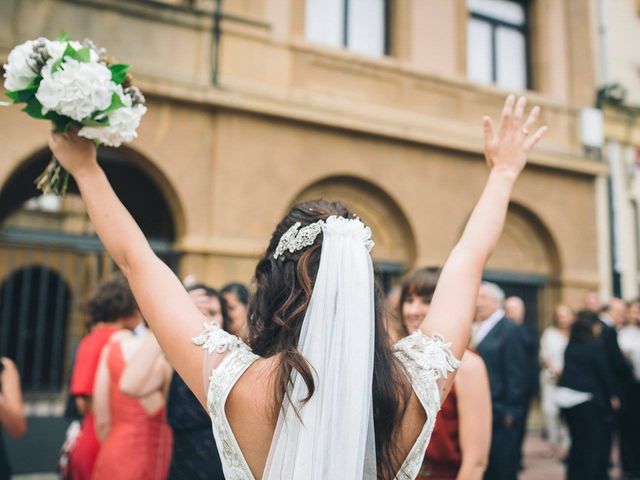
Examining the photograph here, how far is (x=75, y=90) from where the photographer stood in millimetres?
1885

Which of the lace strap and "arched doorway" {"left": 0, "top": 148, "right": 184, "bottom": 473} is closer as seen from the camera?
the lace strap

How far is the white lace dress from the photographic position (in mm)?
1656

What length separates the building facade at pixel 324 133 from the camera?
8.20 m

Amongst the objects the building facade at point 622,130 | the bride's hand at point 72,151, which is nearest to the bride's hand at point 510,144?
the bride's hand at point 72,151

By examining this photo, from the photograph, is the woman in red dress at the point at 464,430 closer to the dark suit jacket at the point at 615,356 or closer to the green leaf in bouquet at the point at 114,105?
the green leaf in bouquet at the point at 114,105

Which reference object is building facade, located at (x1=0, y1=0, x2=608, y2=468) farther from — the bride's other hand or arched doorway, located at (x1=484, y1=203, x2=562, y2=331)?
the bride's other hand

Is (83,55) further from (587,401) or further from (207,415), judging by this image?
(587,401)

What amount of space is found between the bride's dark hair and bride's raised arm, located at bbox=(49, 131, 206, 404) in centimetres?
18

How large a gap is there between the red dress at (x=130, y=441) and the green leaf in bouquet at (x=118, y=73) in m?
2.15

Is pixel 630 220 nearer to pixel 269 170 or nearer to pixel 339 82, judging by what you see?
pixel 339 82

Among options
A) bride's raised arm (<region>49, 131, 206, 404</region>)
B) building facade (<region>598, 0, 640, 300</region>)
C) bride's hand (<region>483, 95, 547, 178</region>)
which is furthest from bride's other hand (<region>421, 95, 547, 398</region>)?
building facade (<region>598, 0, 640, 300</region>)

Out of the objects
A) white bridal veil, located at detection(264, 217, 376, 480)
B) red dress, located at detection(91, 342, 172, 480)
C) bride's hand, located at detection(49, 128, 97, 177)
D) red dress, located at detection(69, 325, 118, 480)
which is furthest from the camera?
red dress, located at detection(69, 325, 118, 480)

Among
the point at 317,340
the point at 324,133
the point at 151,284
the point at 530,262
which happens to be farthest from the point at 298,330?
the point at 530,262

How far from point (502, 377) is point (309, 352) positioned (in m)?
3.83
